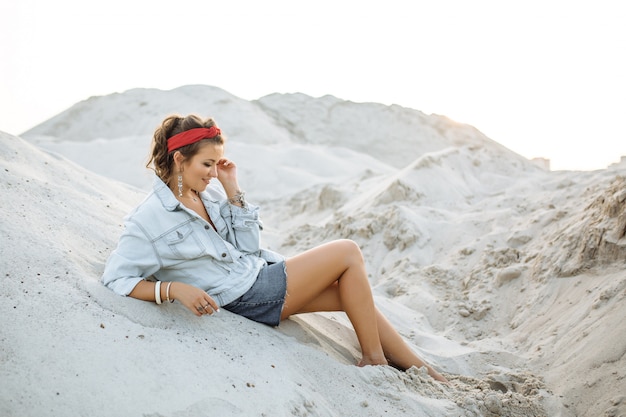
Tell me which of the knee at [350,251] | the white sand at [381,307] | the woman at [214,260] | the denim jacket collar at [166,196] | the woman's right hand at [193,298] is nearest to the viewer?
the white sand at [381,307]

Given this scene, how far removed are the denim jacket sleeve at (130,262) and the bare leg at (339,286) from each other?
2.12 ft

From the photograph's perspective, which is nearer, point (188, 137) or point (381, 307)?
A: point (188, 137)

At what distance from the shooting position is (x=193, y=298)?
2320 millimetres

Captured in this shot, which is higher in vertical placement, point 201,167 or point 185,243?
point 201,167

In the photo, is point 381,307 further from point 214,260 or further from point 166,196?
point 166,196

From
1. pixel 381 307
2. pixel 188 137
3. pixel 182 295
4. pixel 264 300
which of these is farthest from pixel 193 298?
pixel 381 307

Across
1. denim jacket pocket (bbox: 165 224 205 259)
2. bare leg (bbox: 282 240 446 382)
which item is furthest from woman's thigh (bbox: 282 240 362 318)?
denim jacket pocket (bbox: 165 224 205 259)

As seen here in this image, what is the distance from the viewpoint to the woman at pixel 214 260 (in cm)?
242

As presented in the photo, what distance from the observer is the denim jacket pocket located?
2.48m

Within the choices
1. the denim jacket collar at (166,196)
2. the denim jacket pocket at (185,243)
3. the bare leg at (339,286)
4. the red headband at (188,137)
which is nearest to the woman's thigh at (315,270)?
the bare leg at (339,286)

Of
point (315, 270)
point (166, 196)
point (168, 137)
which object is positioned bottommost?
point (315, 270)

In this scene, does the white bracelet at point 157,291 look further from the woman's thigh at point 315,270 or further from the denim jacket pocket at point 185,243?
the woman's thigh at point 315,270

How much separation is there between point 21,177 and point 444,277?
340cm

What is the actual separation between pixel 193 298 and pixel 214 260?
1.06 feet
